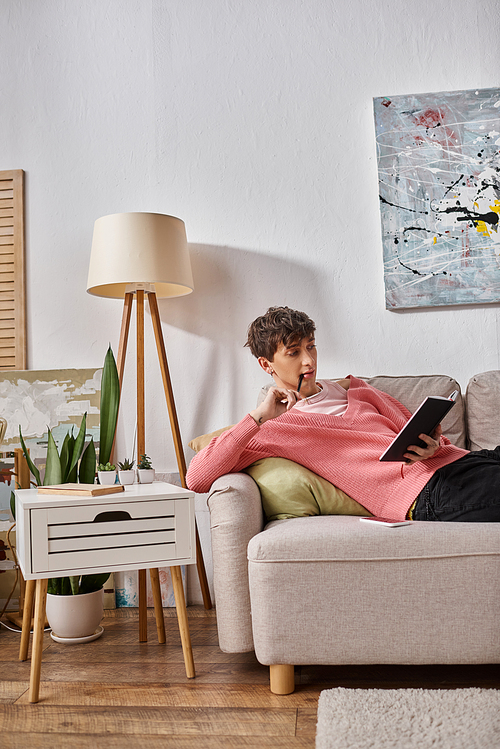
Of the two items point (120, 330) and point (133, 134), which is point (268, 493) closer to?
point (120, 330)

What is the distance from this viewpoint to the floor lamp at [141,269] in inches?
83.9

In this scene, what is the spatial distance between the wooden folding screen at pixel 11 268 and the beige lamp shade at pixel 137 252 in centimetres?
48

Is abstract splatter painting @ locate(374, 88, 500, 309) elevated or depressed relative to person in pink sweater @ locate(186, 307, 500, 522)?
elevated

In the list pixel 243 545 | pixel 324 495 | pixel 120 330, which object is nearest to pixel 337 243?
pixel 120 330

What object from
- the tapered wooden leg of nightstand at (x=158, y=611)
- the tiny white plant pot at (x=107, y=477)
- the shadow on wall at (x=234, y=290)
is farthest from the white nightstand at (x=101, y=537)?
the shadow on wall at (x=234, y=290)

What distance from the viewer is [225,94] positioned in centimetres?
251

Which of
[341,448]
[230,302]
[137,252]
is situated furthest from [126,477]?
[230,302]

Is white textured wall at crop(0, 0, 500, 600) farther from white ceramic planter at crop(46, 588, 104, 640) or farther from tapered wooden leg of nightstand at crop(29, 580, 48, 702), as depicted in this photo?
tapered wooden leg of nightstand at crop(29, 580, 48, 702)

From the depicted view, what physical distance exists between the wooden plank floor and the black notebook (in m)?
0.57

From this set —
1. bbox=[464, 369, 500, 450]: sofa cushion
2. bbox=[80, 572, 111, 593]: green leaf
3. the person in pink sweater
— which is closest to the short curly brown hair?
the person in pink sweater

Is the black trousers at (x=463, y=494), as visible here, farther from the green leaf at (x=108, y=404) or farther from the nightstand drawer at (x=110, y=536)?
the green leaf at (x=108, y=404)

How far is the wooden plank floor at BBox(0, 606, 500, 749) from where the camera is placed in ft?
4.30

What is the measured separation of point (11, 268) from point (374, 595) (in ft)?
6.47

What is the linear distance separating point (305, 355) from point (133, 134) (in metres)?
1.35
